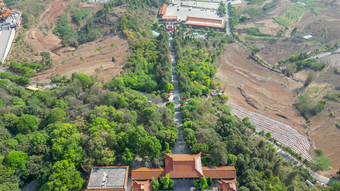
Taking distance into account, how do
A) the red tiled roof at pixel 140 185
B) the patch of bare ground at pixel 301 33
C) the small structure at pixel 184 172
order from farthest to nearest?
the patch of bare ground at pixel 301 33 < the small structure at pixel 184 172 < the red tiled roof at pixel 140 185

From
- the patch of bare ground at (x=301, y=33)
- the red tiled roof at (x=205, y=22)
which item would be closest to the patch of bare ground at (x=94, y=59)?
the red tiled roof at (x=205, y=22)

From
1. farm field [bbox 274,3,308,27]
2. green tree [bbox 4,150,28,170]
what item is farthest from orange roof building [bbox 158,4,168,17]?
green tree [bbox 4,150,28,170]

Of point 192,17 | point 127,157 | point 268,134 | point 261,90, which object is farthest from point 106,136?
point 192,17

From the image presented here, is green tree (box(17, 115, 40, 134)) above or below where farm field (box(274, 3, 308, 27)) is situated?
below

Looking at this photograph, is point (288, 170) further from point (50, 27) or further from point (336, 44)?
point (50, 27)

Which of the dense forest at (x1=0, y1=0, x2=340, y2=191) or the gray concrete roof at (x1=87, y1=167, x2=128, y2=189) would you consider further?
the dense forest at (x1=0, y1=0, x2=340, y2=191)

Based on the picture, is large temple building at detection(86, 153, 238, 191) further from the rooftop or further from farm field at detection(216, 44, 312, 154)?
farm field at detection(216, 44, 312, 154)

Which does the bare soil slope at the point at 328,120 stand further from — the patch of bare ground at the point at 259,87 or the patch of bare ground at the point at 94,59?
the patch of bare ground at the point at 94,59
